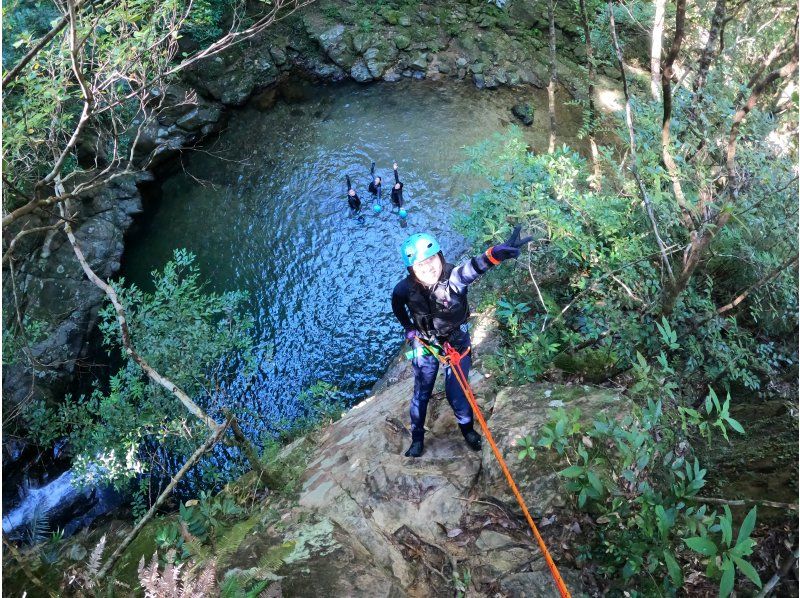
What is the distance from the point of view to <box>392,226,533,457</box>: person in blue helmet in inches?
166

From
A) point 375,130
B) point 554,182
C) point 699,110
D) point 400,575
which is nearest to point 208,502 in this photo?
point 400,575

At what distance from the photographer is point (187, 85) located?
15023 mm

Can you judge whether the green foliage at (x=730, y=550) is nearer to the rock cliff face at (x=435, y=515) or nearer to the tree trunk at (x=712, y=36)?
the rock cliff face at (x=435, y=515)

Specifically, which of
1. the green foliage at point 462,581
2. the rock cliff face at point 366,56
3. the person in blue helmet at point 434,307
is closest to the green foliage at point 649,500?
the green foliage at point 462,581

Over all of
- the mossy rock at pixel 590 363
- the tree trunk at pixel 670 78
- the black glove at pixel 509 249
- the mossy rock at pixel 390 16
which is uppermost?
the mossy rock at pixel 390 16

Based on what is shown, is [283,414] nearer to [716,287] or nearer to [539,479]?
[539,479]

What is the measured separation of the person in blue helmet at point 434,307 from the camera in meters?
4.23

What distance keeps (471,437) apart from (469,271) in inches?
66.7

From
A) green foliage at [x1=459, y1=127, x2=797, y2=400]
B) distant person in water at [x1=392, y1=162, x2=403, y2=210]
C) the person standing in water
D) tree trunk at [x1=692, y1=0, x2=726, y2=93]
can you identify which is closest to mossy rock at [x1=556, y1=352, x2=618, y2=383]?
green foliage at [x1=459, y1=127, x2=797, y2=400]

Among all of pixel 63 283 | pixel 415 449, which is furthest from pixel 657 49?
pixel 63 283

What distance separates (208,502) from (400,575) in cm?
236

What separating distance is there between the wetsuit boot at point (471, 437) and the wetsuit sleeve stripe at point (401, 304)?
112 centimetres

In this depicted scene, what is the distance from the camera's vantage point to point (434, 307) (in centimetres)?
446

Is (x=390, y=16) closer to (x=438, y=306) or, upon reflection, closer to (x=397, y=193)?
(x=397, y=193)
